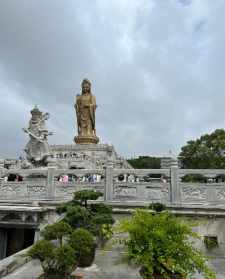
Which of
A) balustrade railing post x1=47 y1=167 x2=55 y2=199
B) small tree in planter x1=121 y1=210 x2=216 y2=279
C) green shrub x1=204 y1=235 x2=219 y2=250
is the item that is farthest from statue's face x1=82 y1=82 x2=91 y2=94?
small tree in planter x1=121 y1=210 x2=216 y2=279

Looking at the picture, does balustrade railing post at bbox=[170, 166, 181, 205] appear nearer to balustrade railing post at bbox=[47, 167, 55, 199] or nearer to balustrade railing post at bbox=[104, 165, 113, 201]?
balustrade railing post at bbox=[104, 165, 113, 201]

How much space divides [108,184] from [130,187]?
0.62m

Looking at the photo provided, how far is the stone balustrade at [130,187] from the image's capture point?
816cm

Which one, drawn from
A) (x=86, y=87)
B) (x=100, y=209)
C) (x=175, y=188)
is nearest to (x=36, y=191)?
(x=100, y=209)

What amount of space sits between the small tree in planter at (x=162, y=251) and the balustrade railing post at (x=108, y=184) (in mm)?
4710

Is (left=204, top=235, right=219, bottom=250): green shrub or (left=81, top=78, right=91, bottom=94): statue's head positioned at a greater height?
(left=81, top=78, right=91, bottom=94): statue's head

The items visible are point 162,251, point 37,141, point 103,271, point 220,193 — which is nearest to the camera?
point 162,251

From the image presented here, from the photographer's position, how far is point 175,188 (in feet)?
27.1

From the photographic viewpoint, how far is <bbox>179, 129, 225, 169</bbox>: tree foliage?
22.1 metres

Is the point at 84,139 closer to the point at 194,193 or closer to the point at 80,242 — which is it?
the point at 194,193

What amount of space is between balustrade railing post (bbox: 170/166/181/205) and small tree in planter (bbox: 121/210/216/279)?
14.3 feet

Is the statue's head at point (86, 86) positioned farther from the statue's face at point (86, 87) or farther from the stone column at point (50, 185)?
the stone column at point (50, 185)

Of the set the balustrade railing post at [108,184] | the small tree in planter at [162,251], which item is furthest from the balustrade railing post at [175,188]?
the small tree in planter at [162,251]

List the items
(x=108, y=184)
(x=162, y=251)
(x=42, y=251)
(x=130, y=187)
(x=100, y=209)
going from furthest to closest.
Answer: (x=108, y=184) → (x=130, y=187) → (x=100, y=209) → (x=42, y=251) → (x=162, y=251)
